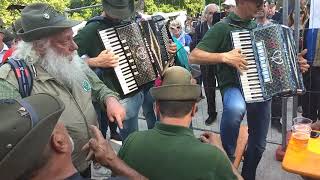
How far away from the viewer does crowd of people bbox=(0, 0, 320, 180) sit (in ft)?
4.53

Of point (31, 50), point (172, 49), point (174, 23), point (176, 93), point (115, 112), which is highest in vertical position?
point (31, 50)

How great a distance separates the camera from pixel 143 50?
398 centimetres

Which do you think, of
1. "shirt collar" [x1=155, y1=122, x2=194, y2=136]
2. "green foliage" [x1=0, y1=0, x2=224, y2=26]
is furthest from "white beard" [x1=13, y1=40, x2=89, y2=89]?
"green foliage" [x1=0, y1=0, x2=224, y2=26]

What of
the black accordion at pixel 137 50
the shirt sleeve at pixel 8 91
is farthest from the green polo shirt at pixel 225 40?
the shirt sleeve at pixel 8 91

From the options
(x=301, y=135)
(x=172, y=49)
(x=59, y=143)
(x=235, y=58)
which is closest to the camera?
(x=59, y=143)

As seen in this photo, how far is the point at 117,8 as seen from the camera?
383cm

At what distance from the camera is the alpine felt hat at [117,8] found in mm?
3773

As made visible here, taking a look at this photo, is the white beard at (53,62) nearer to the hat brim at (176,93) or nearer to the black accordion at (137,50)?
the hat brim at (176,93)

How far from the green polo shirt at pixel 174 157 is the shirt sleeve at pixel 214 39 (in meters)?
1.60

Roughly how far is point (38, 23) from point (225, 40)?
180 centimetres

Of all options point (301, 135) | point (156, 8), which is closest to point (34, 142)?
point (301, 135)

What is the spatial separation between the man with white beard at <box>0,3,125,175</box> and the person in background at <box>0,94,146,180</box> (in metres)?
0.93

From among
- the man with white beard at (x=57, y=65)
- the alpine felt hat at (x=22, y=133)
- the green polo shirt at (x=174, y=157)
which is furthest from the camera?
the man with white beard at (x=57, y=65)

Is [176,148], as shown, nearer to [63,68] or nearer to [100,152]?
[100,152]
